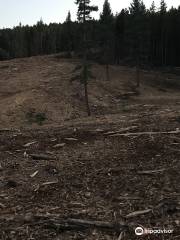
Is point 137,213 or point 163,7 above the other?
point 163,7

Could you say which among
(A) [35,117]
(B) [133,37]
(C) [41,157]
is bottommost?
(A) [35,117]

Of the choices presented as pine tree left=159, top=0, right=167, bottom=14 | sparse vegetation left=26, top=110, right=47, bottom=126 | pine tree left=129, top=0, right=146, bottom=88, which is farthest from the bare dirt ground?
pine tree left=159, top=0, right=167, bottom=14

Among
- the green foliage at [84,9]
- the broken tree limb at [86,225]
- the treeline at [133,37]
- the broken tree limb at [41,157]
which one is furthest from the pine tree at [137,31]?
the broken tree limb at [86,225]

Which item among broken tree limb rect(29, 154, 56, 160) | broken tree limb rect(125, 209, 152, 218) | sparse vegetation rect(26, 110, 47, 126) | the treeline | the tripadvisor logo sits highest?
the treeline

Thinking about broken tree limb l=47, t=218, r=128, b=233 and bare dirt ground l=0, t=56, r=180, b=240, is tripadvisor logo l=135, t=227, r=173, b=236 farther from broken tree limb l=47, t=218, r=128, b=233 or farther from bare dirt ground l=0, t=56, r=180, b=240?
broken tree limb l=47, t=218, r=128, b=233

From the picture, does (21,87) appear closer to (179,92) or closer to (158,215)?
(179,92)

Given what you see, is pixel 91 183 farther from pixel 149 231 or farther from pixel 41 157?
pixel 41 157

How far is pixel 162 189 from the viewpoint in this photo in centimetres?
819

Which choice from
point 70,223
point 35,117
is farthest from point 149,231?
point 35,117

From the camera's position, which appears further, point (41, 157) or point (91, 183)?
point (41, 157)

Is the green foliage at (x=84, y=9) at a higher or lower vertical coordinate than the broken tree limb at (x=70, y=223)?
higher

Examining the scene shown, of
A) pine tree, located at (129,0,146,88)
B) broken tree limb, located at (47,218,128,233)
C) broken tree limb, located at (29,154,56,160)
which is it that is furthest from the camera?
pine tree, located at (129,0,146,88)

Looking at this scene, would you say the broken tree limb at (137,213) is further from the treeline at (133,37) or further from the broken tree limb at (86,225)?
the treeline at (133,37)

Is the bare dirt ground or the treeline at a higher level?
the treeline
